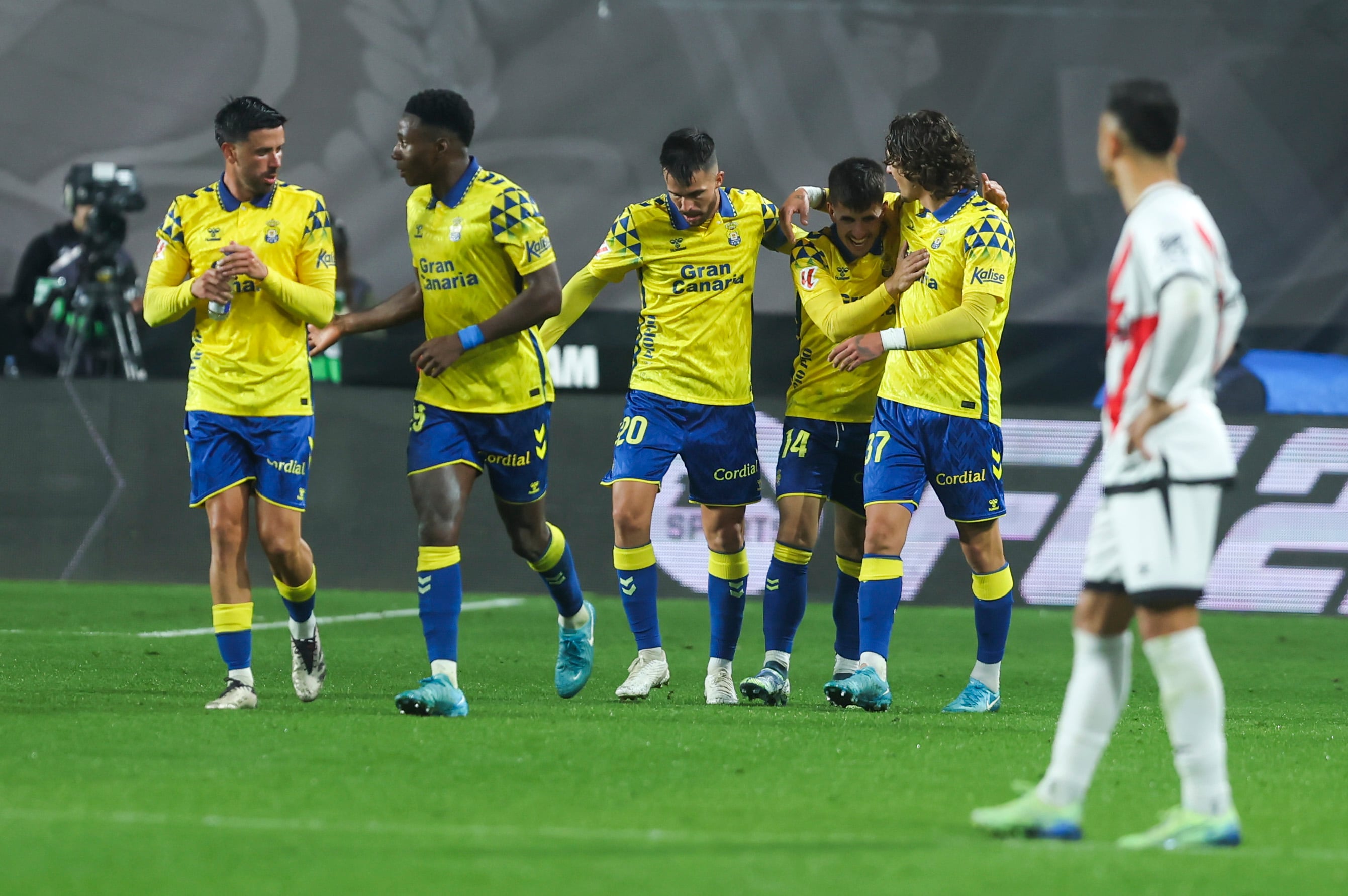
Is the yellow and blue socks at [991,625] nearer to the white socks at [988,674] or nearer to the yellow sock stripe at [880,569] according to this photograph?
the white socks at [988,674]

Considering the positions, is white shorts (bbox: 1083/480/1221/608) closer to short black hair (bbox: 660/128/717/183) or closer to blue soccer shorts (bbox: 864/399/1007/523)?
blue soccer shorts (bbox: 864/399/1007/523)

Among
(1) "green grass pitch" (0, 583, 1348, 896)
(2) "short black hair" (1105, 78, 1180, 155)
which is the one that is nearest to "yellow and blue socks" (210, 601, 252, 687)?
(1) "green grass pitch" (0, 583, 1348, 896)

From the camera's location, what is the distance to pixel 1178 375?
3.72m

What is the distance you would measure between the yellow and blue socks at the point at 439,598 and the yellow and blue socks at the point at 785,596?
1394 mm

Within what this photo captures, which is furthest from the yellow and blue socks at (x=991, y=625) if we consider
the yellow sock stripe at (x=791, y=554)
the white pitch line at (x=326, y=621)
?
the white pitch line at (x=326, y=621)

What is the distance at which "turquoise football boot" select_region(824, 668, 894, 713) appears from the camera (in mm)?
6176

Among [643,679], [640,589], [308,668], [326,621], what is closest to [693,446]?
[640,589]

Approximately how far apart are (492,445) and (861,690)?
63.0 inches

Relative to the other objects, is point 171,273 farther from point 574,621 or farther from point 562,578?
point 574,621

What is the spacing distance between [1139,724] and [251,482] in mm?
3320

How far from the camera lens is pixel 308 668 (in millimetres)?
6238

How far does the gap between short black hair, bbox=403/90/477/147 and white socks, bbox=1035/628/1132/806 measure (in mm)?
3132

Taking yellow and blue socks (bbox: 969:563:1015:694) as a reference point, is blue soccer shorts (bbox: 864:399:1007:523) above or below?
above

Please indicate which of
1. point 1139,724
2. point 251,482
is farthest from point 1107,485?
point 251,482
